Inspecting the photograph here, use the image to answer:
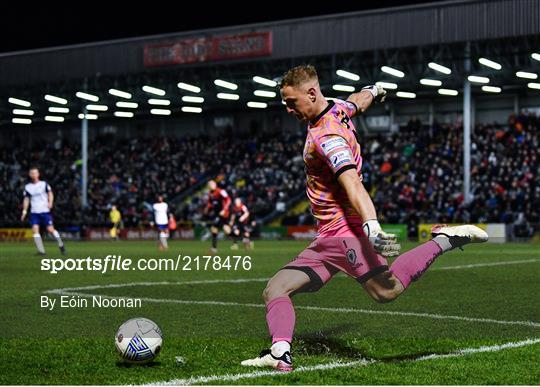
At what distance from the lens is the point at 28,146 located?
213ft

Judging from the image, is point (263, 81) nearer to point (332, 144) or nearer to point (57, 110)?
point (57, 110)

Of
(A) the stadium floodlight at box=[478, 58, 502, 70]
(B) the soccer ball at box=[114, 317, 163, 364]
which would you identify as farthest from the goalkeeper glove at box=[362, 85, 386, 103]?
(A) the stadium floodlight at box=[478, 58, 502, 70]

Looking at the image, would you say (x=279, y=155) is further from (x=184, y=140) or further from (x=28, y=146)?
(x=28, y=146)

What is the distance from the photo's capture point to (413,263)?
6.69 metres

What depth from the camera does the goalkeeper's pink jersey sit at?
5.96 meters

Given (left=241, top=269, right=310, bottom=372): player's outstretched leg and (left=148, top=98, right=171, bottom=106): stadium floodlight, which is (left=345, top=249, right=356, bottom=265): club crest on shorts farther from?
(left=148, top=98, right=171, bottom=106): stadium floodlight

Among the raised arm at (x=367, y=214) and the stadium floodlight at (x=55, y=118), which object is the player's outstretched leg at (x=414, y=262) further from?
the stadium floodlight at (x=55, y=118)

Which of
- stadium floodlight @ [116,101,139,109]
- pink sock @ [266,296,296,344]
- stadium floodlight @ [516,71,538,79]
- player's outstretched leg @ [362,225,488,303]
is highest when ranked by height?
A: stadium floodlight @ [516,71,538,79]

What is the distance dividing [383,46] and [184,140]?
58.3 feet

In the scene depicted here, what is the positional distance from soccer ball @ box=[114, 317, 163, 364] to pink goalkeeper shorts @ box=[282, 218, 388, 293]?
1.12 metres

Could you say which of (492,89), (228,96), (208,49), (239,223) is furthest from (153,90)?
(239,223)

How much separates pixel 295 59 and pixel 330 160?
131 ft

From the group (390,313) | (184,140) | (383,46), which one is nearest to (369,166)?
(383,46)

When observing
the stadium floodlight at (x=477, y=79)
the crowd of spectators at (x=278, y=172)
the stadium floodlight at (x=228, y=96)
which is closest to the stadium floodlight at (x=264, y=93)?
the stadium floodlight at (x=228, y=96)
